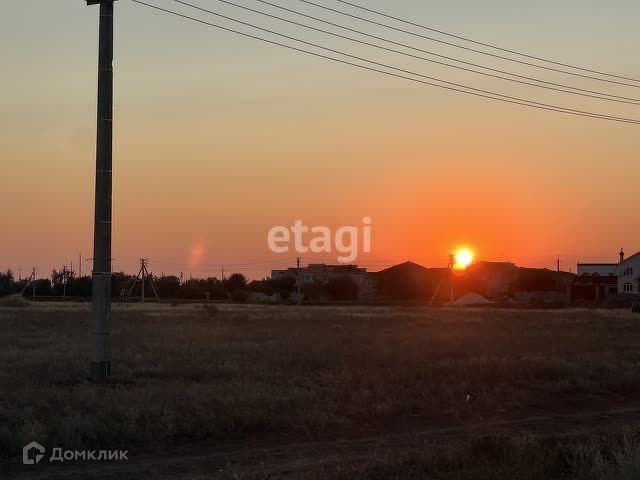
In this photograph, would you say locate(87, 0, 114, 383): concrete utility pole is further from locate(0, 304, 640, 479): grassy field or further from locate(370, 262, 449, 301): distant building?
locate(370, 262, 449, 301): distant building

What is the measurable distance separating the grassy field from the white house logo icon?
0.11 meters

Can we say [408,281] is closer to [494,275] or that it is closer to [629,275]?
[494,275]

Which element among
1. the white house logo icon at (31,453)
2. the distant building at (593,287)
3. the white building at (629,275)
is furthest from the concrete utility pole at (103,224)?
the distant building at (593,287)

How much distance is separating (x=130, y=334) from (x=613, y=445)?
91.3 feet

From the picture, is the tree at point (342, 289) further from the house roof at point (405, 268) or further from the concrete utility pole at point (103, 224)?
the concrete utility pole at point (103, 224)

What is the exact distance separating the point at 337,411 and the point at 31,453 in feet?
18.5

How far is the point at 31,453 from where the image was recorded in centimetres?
1130

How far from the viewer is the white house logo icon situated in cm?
1106

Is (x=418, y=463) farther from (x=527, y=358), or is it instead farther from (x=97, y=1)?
(x=527, y=358)

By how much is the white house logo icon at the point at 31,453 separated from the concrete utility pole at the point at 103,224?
5.57 metres

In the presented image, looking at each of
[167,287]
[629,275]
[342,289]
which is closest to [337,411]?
[629,275]

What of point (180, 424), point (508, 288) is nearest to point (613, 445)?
point (180, 424)

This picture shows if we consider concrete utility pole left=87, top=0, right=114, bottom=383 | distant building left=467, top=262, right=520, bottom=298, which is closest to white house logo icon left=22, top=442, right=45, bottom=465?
concrete utility pole left=87, top=0, right=114, bottom=383

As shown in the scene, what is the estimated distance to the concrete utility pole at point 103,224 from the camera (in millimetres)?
17219
